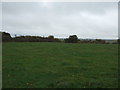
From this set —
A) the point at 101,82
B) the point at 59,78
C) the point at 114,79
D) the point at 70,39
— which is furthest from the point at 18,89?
the point at 70,39

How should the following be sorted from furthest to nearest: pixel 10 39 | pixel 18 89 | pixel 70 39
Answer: pixel 70 39 → pixel 10 39 → pixel 18 89

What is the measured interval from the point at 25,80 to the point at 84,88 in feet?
9.72

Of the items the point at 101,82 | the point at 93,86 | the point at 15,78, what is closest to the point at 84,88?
the point at 93,86

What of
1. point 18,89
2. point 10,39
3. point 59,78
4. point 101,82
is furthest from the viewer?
point 10,39

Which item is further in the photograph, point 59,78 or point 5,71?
point 5,71

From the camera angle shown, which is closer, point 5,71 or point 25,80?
point 25,80

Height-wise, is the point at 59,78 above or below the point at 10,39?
below

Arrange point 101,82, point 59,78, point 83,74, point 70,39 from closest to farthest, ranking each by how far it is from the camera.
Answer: point 101,82 → point 59,78 → point 83,74 → point 70,39

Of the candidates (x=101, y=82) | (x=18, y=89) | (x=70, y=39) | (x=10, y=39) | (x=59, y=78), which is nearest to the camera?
(x=18, y=89)

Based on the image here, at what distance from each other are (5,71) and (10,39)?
2848 cm

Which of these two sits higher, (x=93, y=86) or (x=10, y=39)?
(x=10, y=39)

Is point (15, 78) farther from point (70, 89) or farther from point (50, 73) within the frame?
point (70, 89)

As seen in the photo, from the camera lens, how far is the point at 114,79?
10125mm

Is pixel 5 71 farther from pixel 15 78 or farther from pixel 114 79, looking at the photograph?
pixel 114 79
